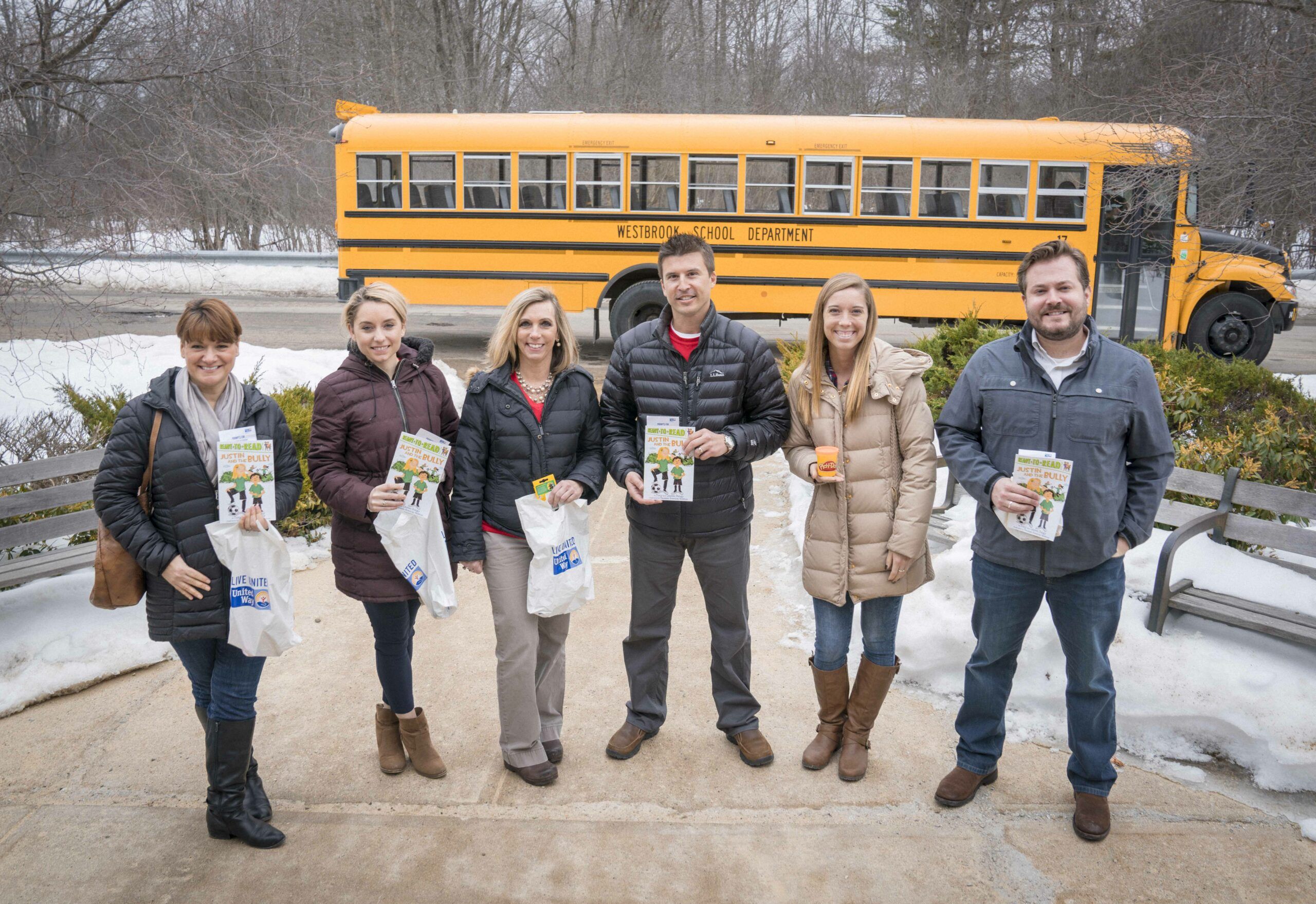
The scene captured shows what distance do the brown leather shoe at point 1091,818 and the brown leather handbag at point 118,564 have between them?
3.06 m

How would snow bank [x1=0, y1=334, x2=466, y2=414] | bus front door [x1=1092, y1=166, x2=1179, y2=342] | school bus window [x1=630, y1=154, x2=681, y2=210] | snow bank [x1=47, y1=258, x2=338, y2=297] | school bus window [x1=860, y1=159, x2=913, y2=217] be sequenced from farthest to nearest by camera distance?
1. snow bank [x1=47, y1=258, x2=338, y2=297]
2. school bus window [x1=630, y1=154, x2=681, y2=210]
3. school bus window [x1=860, y1=159, x2=913, y2=217]
4. bus front door [x1=1092, y1=166, x2=1179, y2=342]
5. snow bank [x1=0, y1=334, x2=466, y2=414]

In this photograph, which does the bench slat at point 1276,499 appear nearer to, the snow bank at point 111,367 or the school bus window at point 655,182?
the snow bank at point 111,367

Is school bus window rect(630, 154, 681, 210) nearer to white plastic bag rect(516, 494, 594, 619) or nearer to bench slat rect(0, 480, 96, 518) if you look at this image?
bench slat rect(0, 480, 96, 518)

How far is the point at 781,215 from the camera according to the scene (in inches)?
422

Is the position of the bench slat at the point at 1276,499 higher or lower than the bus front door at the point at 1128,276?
lower

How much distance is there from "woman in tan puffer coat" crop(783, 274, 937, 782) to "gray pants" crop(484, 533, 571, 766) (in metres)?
0.98

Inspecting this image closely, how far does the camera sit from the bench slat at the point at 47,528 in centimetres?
430

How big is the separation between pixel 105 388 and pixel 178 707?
4.45m

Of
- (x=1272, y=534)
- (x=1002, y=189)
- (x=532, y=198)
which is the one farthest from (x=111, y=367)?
(x=1002, y=189)

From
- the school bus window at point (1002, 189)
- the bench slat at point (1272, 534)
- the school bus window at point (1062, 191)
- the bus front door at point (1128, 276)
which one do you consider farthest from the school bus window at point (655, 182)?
the bench slat at point (1272, 534)

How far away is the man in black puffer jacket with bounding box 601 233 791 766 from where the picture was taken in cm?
341

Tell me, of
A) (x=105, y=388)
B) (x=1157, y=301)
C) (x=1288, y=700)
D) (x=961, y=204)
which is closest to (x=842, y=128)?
(x=961, y=204)

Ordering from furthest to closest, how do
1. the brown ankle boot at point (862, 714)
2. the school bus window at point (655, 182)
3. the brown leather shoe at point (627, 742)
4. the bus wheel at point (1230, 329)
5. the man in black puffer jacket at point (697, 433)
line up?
the bus wheel at point (1230, 329) < the school bus window at point (655, 182) < the brown leather shoe at point (627, 742) < the brown ankle boot at point (862, 714) < the man in black puffer jacket at point (697, 433)

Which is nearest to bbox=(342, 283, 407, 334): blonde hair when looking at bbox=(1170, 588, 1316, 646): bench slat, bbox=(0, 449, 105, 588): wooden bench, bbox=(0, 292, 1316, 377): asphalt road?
bbox=(0, 449, 105, 588): wooden bench
